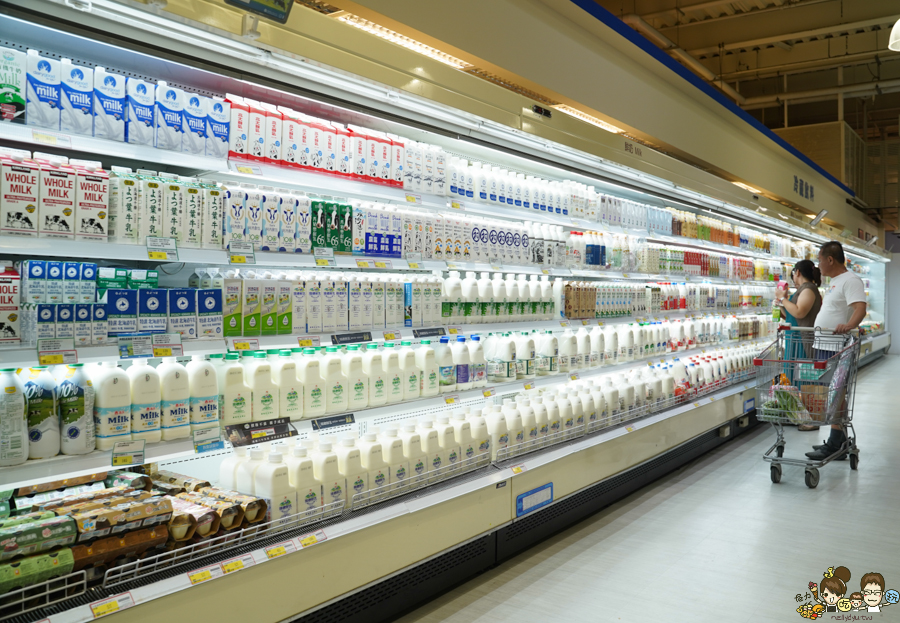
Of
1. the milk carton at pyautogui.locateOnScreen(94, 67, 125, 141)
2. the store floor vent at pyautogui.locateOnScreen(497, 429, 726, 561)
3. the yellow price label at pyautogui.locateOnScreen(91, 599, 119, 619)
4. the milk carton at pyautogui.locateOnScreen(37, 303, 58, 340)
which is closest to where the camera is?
the yellow price label at pyautogui.locateOnScreen(91, 599, 119, 619)

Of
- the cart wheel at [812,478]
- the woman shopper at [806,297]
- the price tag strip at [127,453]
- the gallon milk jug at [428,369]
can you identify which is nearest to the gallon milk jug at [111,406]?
the price tag strip at [127,453]

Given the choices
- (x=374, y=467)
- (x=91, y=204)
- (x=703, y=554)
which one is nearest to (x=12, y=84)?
(x=91, y=204)

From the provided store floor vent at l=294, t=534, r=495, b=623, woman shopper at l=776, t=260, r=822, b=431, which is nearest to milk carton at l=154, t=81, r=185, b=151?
store floor vent at l=294, t=534, r=495, b=623

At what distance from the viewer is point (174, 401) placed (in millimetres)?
2209

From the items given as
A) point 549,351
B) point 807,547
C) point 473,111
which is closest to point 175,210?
point 473,111

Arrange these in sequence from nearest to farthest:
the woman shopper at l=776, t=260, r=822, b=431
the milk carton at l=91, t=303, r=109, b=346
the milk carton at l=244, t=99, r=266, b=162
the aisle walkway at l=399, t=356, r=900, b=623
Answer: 1. the milk carton at l=91, t=303, r=109, b=346
2. the milk carton at l=244, t=99, r=266, b=162
3. the aisle walkway at l=399, t=356, r=900, b=623
4. the woman shopper at l=776, t=260, r=822, b=431

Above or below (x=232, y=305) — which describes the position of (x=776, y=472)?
below

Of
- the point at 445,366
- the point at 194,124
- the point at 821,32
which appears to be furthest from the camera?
the point at 821,32

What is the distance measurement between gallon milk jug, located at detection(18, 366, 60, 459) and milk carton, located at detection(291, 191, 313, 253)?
3.47 ft

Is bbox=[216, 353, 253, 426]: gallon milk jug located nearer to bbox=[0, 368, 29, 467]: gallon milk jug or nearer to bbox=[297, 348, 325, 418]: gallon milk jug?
bbox=[297, 348, 325, 418]: gallon milk jug

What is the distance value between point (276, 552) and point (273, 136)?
63.8 inches

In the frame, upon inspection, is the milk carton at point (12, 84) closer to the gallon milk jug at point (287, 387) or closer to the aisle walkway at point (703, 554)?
the gallon milk jug at point (287, 387)

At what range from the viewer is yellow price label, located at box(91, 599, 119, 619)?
70.0 inches

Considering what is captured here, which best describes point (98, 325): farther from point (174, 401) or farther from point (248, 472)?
point (248, 472)
